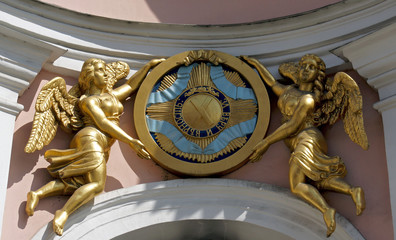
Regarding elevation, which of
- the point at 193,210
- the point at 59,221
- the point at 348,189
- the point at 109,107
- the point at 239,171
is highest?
the point at 109,107

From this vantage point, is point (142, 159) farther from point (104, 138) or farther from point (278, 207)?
point (278, 207)

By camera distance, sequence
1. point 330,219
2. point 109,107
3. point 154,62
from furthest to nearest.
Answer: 1. point 154,62
2. point 109,107
3. point 330,219

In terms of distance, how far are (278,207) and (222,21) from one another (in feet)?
4.84

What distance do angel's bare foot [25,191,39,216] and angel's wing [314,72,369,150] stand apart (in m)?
1.72

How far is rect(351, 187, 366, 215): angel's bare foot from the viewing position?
6.23 metres

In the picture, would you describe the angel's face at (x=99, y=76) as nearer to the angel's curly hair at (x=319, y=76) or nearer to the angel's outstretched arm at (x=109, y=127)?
the angel's outstretched arm at (x=109, y=127)

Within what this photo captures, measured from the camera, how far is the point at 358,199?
20.5 ft

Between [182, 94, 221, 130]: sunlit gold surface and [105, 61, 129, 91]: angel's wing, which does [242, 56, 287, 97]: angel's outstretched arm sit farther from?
[105, 61, 129, 91]: angel's wing

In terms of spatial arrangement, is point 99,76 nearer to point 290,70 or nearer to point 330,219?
point 290,70

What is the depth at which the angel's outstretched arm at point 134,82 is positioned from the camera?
6879 millimetres

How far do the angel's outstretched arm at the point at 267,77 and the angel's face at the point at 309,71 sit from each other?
0.15 metres

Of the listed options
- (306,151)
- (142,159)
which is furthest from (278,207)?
(142,159)

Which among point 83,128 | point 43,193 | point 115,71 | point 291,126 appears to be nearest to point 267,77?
point 291,126

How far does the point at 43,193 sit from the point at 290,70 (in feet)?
5.54
